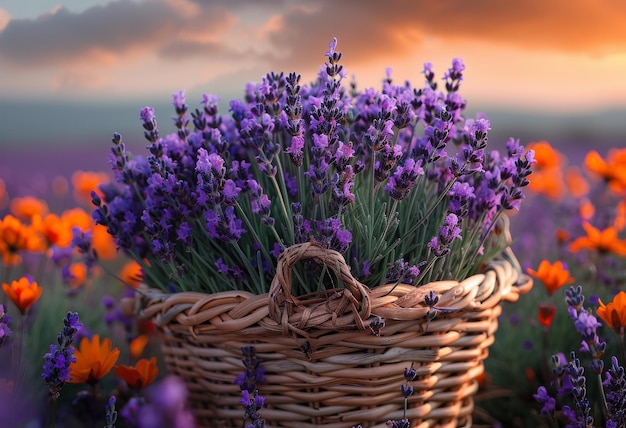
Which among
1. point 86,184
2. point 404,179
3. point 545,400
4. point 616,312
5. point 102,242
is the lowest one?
point 102,242

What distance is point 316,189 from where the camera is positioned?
1105mm

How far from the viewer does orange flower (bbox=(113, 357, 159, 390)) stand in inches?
54.4

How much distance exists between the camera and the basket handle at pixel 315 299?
109 centimetres

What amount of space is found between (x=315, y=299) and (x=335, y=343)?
100 mm

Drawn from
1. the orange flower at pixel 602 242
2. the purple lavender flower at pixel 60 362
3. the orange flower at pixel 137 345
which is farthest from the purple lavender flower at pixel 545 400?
the orange flower at pixel 137 345

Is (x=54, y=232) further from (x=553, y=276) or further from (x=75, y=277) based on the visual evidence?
(x=553, y=276)

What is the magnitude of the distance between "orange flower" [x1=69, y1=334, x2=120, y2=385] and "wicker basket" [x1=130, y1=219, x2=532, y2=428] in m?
0.11

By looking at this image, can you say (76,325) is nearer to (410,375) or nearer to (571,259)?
(410,375)

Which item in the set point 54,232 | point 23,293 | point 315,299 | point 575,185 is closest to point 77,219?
point 54,232

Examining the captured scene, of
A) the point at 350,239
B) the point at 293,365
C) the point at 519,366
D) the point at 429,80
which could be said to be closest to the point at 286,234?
the point at 350,239

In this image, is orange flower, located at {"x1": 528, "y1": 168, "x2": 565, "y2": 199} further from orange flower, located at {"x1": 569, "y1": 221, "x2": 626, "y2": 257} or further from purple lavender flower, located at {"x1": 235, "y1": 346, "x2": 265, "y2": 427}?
purple lavender flower, located at {"x1": 235, "y1": 346, "x2": 265, "y2": 427}

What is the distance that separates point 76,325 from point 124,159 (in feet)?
1.27

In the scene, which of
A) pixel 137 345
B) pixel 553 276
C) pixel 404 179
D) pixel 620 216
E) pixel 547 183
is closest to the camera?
pixel 404 179

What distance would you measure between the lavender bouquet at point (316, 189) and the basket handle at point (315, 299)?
0.10ft
